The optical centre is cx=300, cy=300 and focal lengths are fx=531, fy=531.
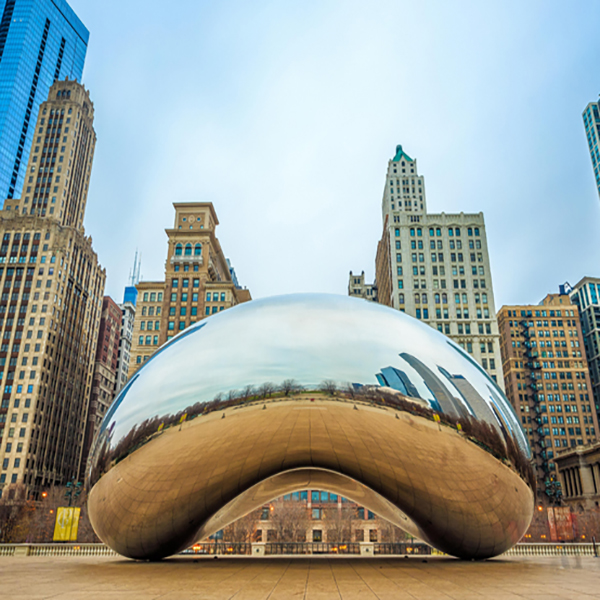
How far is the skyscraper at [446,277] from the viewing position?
85.2 m

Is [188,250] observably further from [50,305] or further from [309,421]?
[309,421]

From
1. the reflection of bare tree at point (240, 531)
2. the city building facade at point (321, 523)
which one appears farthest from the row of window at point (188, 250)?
the reflection of bare tree at point (240, 531)

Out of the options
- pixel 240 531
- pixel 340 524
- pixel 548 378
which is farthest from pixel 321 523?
pixel 548 378

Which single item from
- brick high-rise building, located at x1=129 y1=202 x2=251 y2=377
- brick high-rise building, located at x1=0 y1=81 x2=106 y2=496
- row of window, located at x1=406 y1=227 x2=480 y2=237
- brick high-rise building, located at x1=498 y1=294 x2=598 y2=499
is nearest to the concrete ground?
brick high-rise building, located at x1=129 y1=202 x2=251 y2=377

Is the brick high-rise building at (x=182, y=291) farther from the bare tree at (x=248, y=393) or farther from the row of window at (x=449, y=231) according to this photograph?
the bare tree at (x=248, y=393)

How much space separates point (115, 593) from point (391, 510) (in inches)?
217

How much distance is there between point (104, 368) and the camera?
12300cm

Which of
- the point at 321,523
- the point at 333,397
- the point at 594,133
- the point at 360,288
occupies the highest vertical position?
the point at 594,133

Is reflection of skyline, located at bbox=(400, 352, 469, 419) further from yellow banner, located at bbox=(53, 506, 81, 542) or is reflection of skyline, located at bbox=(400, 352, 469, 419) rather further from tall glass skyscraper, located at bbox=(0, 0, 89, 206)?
tall glass skyscraper, located at bbox=(0, 0, 89, 206)

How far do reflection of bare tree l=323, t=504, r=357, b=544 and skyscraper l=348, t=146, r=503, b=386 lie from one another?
31473mm

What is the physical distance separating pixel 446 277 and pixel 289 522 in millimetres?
48678

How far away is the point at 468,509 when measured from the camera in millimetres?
8203

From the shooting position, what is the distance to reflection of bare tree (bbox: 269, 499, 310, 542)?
2334 inches

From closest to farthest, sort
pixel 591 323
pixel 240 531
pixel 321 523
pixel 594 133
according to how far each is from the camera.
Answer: pixel 240 531 < pixel 321 523 < pixel 591 323 < pixel 594 133
